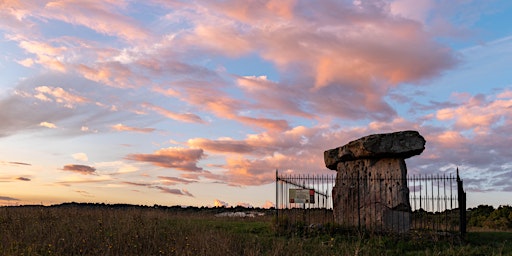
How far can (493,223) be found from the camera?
30.8 m

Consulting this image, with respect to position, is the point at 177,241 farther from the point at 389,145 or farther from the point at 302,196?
the point at 389,145

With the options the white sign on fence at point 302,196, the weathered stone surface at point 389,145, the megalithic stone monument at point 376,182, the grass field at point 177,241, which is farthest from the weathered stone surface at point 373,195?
the grass field at point 177,241

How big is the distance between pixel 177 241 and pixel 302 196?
836 centimetres

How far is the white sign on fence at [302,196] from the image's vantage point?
21.9 metres

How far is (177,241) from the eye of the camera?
14906 mm

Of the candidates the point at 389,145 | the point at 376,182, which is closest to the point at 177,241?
the point at 376,182

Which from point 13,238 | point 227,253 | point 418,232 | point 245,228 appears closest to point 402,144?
point 418,232

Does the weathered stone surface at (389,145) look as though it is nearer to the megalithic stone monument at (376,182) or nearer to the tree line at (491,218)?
the megalithic stone monument at (376,182)

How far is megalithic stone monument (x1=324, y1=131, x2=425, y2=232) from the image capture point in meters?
19.9

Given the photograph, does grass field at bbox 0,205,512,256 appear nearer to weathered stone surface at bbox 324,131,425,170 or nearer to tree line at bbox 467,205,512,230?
weathered stone surface at bbox 324,131,425,170

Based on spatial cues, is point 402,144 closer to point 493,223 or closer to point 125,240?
point 125,240

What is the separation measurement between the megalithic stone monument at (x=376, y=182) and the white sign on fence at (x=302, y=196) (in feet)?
3.36

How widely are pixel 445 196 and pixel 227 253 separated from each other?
11138 mm

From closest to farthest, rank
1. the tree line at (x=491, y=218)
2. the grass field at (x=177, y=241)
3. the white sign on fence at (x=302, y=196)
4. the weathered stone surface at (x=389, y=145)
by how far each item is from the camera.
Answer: the grass field at (x=177, y=241) → the weathered stone surface at (x=389, y=145) → the white sign on fence at (x=302, y=196) → the tree line at (x=491, y=218)
